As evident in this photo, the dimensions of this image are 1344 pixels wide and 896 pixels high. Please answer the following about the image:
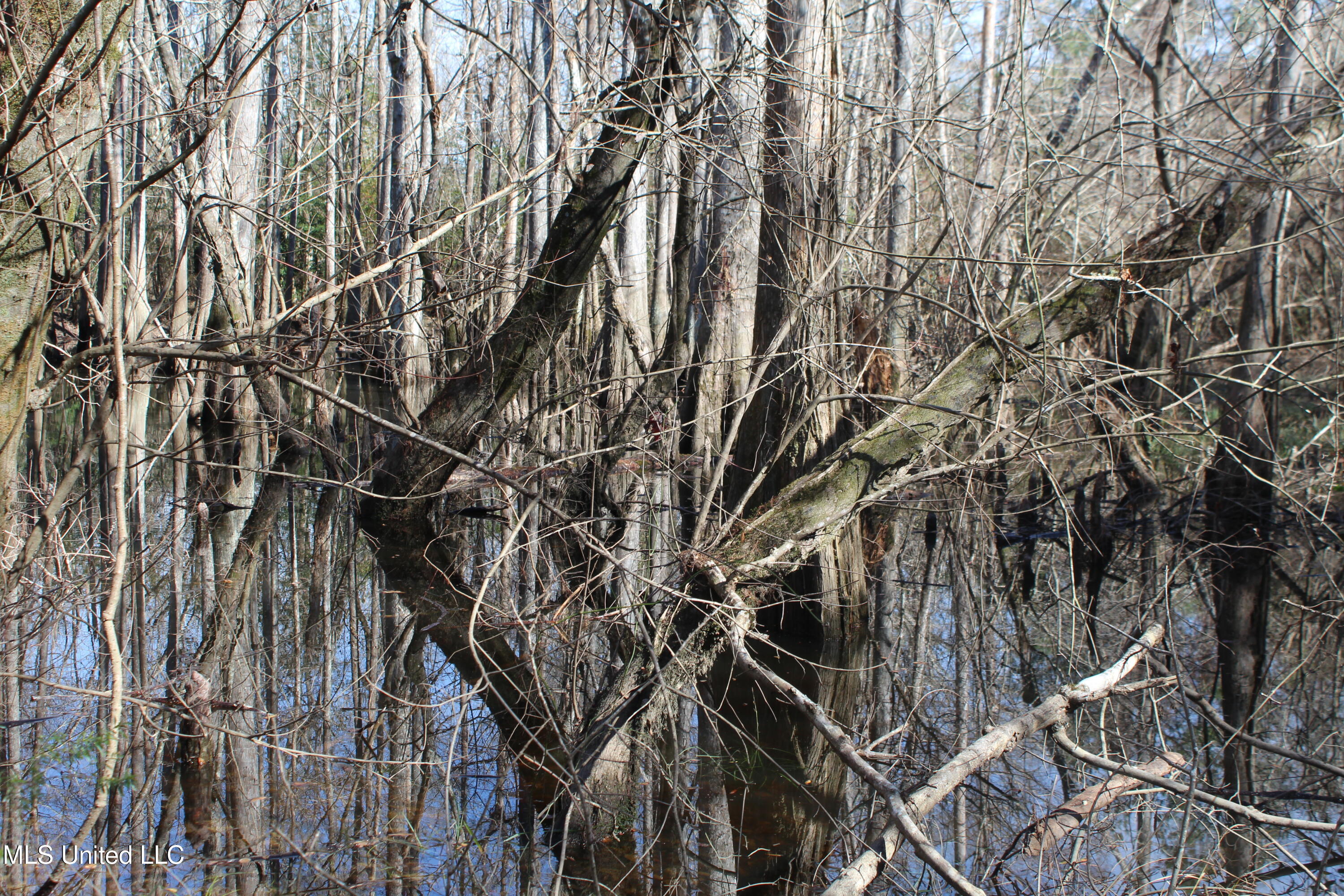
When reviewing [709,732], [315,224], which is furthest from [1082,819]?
[315,224]

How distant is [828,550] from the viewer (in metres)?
5.09

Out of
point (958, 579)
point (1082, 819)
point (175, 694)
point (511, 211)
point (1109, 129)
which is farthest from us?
point (958, 579)

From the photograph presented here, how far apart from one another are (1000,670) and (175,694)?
3.66 metres

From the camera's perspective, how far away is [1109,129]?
12.1ft

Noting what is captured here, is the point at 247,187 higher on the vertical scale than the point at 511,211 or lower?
higher

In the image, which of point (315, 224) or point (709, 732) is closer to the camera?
point (709, 732)

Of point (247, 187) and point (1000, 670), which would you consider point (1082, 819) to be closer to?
point (1000, 670)

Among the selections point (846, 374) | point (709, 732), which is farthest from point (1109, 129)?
point (709, 732)

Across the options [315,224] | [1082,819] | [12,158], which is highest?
[315,224]

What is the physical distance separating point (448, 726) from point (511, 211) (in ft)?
7.63

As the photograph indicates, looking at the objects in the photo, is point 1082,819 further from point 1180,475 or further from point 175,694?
point 1180,475

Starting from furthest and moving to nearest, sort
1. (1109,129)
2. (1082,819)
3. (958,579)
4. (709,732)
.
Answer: (958,579), (709,732), (1109,129), (1082,819)

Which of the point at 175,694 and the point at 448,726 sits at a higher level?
the point at 175,694

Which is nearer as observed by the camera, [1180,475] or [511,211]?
[511,211]
